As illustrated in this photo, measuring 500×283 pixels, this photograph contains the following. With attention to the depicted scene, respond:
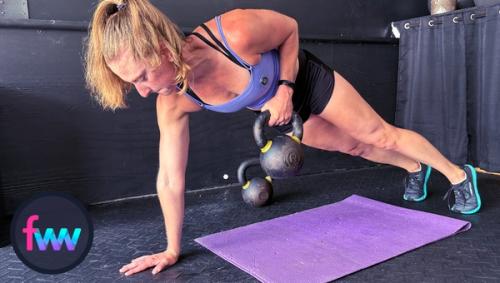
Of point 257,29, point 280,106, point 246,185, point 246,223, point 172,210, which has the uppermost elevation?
point 257,29

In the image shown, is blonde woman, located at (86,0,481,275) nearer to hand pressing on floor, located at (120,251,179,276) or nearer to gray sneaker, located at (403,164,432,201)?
hand pressing on floor, located at (120,251,179,276)

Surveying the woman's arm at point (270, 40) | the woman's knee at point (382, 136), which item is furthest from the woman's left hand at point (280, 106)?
the woman's knee at point (382, 136)

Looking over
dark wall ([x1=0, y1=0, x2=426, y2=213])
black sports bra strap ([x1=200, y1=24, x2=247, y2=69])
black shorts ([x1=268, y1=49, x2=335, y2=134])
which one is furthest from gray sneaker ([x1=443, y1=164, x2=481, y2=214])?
black sports bra strap ([x1=200, y1=24, x2=247, y2=69])

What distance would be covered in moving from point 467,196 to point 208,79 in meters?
1.40

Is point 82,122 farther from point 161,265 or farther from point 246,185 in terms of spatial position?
point 161,265

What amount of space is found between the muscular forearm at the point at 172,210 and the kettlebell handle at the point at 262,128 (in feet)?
1.30

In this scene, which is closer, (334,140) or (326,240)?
(326,240)

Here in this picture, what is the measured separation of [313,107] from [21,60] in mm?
1561

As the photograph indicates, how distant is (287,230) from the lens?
187 cm

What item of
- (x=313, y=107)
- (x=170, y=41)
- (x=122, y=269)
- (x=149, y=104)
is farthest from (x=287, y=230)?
(x=149, y=104)

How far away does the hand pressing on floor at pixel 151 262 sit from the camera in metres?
1.50

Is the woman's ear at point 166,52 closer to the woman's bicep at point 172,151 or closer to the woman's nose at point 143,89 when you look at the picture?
the woman's nose at point 143,89

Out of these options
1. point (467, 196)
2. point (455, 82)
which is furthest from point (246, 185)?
point (455, 82)

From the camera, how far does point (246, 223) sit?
2.02 metres
